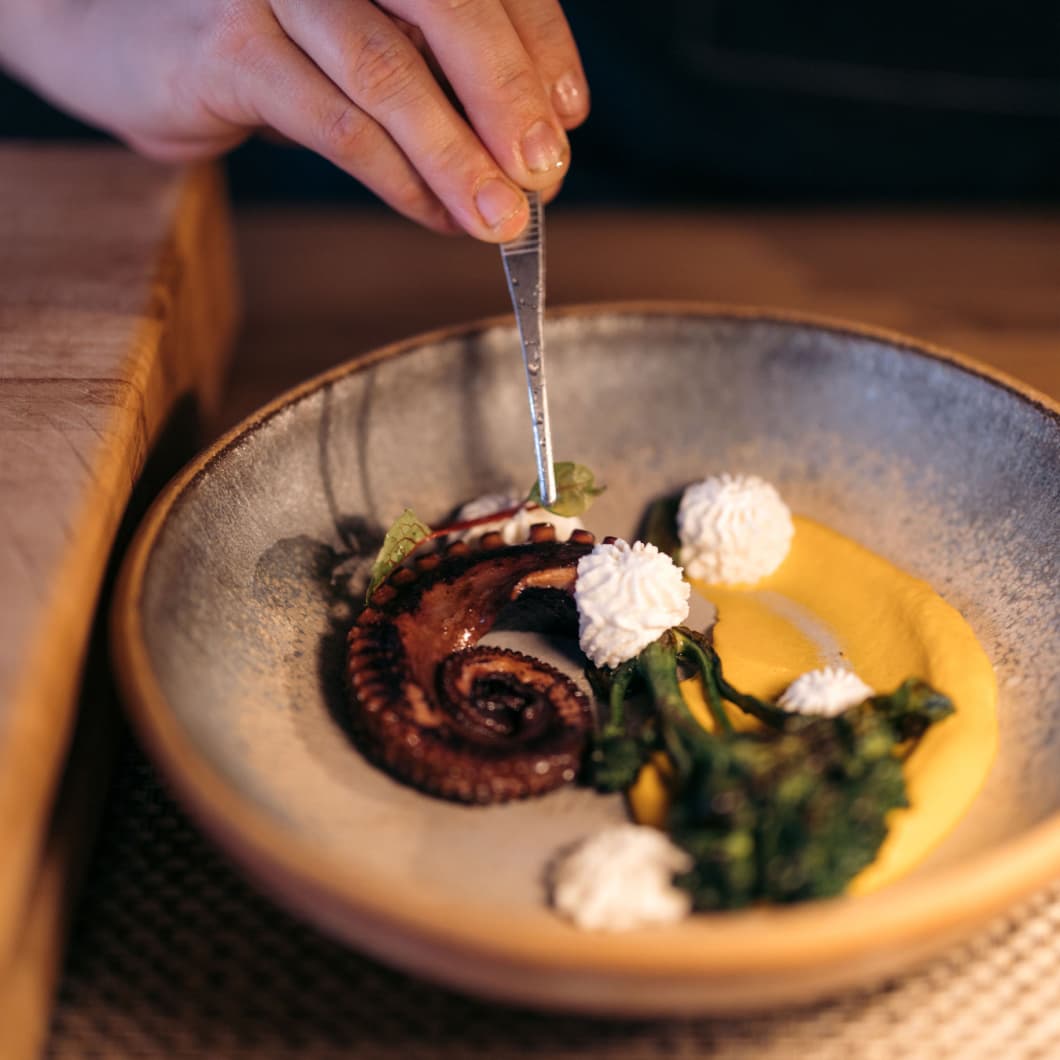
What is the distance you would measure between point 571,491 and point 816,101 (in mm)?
1373

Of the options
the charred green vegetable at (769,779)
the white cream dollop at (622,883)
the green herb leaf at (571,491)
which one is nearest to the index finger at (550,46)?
the green herb leaf at (571,491)

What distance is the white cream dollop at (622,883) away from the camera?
0.78m

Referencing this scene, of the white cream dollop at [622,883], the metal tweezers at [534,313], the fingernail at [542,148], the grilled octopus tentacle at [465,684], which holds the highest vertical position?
the fingernail at [542,148]

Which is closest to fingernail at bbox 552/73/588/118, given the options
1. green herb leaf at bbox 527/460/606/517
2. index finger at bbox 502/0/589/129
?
index finger at bbox 502/0/589/129

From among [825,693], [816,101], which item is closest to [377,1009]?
[825,693]

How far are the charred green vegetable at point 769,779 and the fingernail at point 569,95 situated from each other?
0.71 metres

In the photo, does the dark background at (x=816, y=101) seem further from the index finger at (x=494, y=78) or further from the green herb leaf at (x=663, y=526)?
the green herb leaf at (x=663, y=526)

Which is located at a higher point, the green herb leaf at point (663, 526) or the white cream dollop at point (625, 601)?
the green herb leaf at point (663, 526)

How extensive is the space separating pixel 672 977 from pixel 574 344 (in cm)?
88

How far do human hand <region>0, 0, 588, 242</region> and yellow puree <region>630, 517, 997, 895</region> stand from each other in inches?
19.6

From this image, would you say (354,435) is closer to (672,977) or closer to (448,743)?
(448,743)

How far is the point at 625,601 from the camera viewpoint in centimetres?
109

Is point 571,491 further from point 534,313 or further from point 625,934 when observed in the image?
point 625,934

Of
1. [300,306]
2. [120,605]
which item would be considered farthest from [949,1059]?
[300,306]
